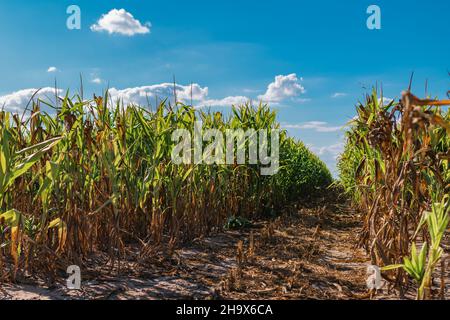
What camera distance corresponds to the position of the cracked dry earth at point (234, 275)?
2.85 metres

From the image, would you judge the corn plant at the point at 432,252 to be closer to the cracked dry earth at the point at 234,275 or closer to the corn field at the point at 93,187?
the cracked dry earth at the point at 234,275

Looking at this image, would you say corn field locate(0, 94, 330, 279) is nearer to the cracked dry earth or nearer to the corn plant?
the cracked dry earth

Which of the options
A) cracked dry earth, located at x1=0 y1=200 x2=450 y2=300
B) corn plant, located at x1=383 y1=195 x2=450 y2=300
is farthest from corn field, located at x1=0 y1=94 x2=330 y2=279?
corn plant, located at x1=383 y1=195 x2=450 y2=300

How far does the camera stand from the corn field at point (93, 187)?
2.85 meters

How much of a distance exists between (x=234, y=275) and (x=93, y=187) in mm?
1244

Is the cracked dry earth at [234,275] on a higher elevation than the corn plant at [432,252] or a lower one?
lower

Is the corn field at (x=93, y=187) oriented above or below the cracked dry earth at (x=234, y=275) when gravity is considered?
above

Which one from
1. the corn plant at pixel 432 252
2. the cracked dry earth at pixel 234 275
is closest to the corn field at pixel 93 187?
the cracked dry earth at pixel 234 275

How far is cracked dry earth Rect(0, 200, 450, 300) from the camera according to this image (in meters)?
2.85

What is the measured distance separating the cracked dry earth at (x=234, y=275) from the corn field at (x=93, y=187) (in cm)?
15

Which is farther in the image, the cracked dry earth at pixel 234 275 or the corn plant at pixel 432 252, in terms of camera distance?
the cracked dry earth at pixel 234 275

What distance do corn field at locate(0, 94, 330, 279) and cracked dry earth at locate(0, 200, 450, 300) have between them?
0.48ft

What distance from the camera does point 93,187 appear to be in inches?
130
